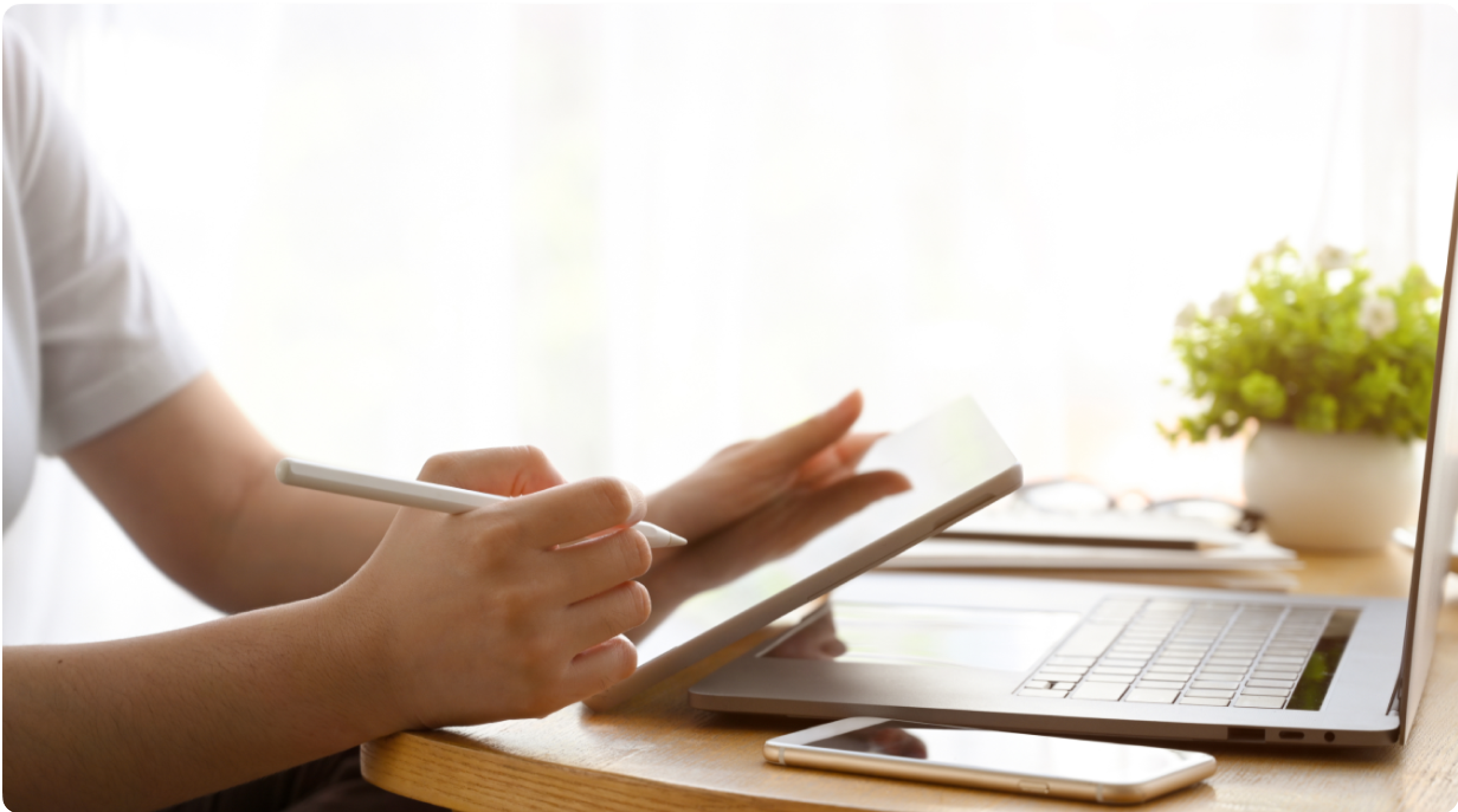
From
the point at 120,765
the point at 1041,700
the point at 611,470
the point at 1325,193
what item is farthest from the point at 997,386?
the point at 120,765

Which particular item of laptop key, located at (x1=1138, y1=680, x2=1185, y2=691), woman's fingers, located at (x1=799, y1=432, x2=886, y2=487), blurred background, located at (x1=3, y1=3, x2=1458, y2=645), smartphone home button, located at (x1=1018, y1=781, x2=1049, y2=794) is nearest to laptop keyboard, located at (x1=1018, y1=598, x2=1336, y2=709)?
laptop key, located at (x1=1138, y1=680, x2=1185, y2=691)

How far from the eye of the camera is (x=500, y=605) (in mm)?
435

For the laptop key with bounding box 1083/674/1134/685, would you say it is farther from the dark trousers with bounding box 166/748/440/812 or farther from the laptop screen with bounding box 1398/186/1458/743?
the dark trousers with bounding box 166/748/440/812

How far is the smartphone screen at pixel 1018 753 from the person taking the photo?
367mm

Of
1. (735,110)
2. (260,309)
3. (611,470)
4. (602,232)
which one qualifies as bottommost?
(611,470)

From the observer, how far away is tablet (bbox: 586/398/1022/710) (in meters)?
0.47

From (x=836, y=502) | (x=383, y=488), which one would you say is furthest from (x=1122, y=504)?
(x=383, y=488)

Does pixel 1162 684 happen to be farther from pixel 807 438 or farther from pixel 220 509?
pixel 220 509

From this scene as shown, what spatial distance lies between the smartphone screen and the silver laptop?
0.03m

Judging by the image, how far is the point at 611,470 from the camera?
1879 millimetres

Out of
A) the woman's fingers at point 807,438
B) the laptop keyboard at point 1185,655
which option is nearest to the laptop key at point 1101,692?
the laptop keyboard at point 1185,655

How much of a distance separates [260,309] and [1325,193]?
5.53 ft

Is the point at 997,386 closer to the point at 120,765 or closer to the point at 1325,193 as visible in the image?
the point at 1325,193

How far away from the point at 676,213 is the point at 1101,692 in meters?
1.44
